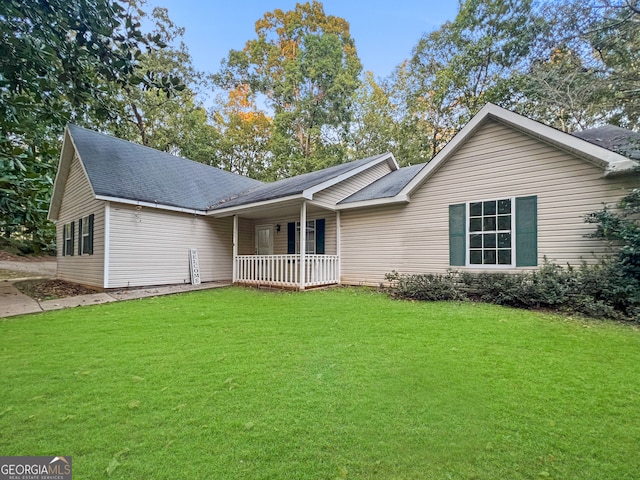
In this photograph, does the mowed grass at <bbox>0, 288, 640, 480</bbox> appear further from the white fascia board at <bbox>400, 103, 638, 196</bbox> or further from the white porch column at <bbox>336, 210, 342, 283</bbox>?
the white porch column at <bbox>336, 210, 342, 283</bbox>

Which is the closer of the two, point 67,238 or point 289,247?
point 289,247

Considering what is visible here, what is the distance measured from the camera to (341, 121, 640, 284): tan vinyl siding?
6562 mm

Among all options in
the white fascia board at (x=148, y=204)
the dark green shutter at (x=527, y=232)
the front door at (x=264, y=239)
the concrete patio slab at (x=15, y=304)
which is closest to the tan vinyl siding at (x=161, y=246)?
the white fascia board at (x=148, y=204)

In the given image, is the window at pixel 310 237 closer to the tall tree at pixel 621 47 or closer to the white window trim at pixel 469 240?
the white window trim at pixel 469 240

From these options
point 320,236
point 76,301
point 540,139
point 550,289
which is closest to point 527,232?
point 550,289

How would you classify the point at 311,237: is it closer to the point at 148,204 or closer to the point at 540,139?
the point at 148,204

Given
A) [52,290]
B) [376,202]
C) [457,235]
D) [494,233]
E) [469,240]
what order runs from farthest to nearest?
[52,290] < [376,202] < [457,235] < [469,240] < [494,233]

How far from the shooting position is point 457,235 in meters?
8.16

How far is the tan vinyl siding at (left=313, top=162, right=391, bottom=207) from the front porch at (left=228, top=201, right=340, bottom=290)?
42 cm

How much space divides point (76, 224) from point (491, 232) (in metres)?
14.5

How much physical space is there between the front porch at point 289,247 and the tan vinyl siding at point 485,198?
2.28ft

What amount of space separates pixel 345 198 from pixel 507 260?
5406 millimetres

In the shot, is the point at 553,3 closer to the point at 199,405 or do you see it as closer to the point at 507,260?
the point at 507,260

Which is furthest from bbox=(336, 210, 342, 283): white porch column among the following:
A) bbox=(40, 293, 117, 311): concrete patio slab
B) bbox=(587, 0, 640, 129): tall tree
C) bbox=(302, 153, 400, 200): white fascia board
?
bbox=(587, 0, 640, 129): tall tree
